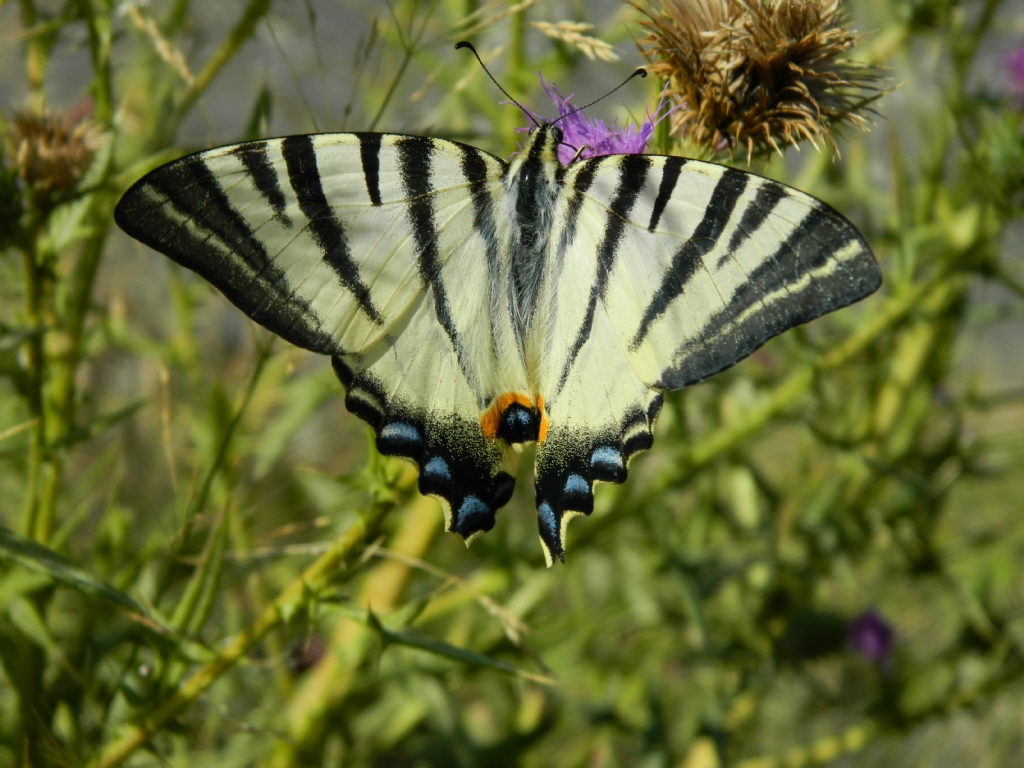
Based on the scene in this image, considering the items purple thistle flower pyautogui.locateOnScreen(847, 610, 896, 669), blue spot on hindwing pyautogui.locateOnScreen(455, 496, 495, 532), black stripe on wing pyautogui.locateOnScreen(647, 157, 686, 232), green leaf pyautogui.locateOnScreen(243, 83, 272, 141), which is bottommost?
purple thistle flower pyautogui.locateOnScreen(847, 610, 896, 669)

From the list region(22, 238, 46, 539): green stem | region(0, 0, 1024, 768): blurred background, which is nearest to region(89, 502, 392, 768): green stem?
region(0, 0, 1024, 768): blurred background

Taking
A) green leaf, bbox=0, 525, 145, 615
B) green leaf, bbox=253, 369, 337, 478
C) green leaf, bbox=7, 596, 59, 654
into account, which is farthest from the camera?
green leaf, bbox=253, 369, 337, 478

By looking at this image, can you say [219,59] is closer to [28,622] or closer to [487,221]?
[487,221]

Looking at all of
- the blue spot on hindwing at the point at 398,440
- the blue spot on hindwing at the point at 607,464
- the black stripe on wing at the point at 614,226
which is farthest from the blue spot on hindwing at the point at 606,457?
the blue spot on hindwing at the point at 398,440

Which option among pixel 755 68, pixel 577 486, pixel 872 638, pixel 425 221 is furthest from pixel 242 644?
pixel 872 638

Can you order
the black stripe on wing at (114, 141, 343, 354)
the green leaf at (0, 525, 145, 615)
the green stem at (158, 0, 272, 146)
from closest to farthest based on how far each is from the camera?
1. the green leaf at (0, 525, 145, 615)
2. the black stripe on wing at (114, 141, 343, 354)
3. the green stem at (158, 0, 272, 146)

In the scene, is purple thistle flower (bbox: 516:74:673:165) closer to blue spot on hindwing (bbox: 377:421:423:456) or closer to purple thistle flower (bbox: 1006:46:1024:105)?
blue spot on hindwing (bbox: 377:421:423:456)
